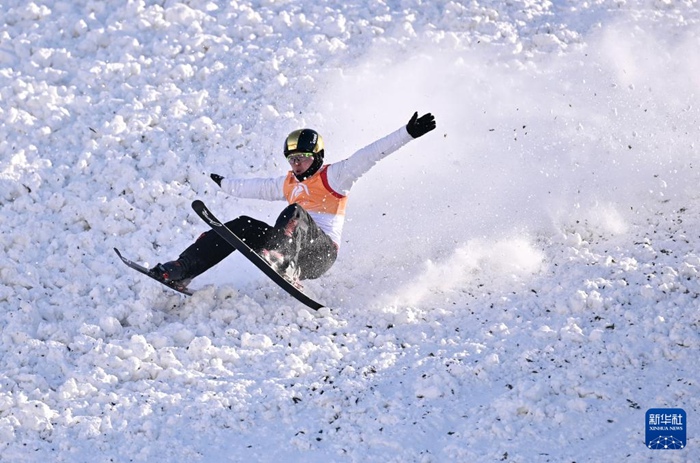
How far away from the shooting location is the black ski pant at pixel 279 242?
723cm

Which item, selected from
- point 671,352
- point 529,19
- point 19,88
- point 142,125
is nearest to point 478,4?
point 529,19

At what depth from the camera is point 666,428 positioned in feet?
18.0

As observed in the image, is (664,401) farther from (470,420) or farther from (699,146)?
(699,146)

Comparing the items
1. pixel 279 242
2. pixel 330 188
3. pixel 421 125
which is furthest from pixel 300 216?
pixel 421 125

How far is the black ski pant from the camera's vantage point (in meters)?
7.23

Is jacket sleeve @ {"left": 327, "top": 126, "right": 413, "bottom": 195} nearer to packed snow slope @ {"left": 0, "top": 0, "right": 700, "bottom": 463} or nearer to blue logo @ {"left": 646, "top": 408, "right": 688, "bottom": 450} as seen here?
packed snow slope @ {"left": 0, "top": 0, "right": 700, "bottom": 463}

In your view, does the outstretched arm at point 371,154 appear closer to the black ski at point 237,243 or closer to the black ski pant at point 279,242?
the black ski pant at point 279,242

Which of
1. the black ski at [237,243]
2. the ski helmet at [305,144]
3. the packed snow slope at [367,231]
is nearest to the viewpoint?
the packed snow slope at [367,231]

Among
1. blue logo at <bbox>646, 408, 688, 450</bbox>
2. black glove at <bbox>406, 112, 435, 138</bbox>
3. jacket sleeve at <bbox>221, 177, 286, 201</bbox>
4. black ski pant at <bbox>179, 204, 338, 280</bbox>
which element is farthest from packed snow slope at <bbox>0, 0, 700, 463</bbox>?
black glove at <bbox>406, 112, 435, 138</bbox>

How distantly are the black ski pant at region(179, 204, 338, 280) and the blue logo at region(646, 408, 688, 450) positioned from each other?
2.95 m

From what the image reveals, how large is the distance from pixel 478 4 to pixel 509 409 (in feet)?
Result: 22.9

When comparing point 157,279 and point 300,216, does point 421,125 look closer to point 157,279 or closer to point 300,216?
point 300,216

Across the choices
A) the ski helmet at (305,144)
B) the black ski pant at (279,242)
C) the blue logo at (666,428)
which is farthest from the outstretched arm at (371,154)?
the blue logo at (666,428)

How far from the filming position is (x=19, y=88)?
9867mm
